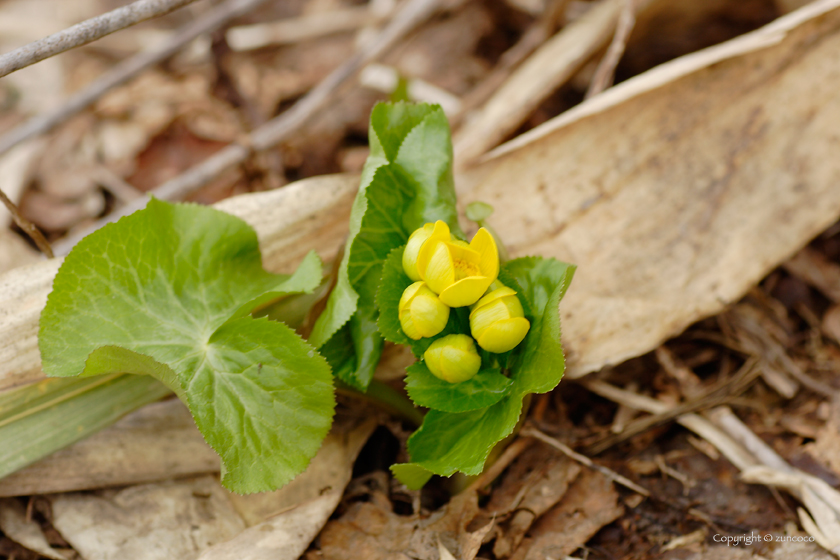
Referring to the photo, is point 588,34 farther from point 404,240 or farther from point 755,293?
point 404,240

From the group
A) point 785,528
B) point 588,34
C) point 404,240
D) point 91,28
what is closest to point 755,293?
point 785,528

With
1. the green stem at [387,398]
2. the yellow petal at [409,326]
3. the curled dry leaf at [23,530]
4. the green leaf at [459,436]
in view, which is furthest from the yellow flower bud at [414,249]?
the curled dry leaf at [23,530]

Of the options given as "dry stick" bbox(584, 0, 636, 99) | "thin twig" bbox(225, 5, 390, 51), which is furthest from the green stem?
"thin twig" bbox(225, 5, 390, 51)

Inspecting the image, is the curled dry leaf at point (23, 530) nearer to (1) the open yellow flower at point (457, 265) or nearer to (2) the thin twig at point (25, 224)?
(2) the thin twig at point (25, 224)

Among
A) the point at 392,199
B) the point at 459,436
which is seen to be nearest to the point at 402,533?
the point at 459,436

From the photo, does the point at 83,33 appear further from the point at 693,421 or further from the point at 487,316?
the point at 693,421

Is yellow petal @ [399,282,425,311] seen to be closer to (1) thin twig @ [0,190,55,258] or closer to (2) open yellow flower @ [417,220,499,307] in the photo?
(2) open yellow flower @ [417,220,499,307]
